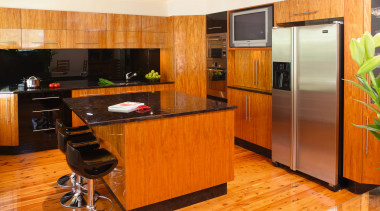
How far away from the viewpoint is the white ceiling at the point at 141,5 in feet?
16.8

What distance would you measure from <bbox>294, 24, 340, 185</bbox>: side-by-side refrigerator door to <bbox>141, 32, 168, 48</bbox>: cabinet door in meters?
2.90

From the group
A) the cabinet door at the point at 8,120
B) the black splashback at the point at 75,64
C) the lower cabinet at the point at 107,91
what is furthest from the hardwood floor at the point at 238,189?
the black splashback at the point at 75,64

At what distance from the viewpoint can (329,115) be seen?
3541 mm

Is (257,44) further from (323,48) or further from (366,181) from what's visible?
(366,181)

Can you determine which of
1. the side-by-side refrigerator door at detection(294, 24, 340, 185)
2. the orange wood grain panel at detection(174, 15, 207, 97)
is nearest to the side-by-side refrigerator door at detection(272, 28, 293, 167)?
the side-by-side refrigerator door at detection(294, 24, 340, 185)

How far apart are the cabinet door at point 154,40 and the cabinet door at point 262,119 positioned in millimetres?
2116

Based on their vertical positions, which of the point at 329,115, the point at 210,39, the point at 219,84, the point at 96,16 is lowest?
the point at 329,115

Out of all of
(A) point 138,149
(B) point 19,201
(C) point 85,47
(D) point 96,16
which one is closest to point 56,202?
(B) point 19,201

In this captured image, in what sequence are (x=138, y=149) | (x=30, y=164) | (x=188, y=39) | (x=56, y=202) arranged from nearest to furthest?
(x=138, y=149), (x=56, y=202), (x=30, y=164), (x=188, y=39)

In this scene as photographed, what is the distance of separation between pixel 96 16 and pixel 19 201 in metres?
3.25

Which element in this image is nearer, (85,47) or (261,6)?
(261,6)

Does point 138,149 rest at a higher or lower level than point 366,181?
higher

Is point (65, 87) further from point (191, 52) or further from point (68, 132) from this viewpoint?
point (191, 52)

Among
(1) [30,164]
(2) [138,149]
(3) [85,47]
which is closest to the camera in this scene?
(2) [138,149]
